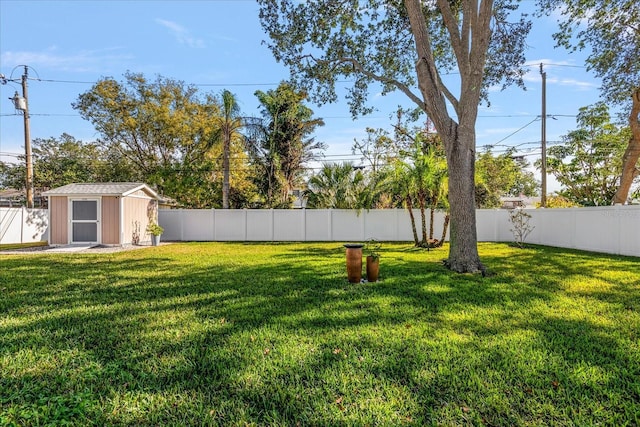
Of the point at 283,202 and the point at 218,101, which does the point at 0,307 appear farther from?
the point at 218,101

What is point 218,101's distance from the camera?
1964 centimetres

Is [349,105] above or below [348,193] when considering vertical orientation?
above

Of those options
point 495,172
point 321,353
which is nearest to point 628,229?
Answer: point 321,353

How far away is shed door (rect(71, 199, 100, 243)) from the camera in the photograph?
38.7 ft

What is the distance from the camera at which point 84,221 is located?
38.9 feet

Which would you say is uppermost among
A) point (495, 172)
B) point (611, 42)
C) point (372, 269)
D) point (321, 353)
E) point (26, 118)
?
point (611, 42)

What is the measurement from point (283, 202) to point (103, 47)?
32.2 ft

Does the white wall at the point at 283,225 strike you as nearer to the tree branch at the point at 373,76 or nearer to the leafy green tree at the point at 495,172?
the leafy green tree at the point at 495,172

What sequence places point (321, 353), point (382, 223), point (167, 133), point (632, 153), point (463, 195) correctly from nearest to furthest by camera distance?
point (321, 353)
point (463, 195)
point (632, 153)
point (382, 223)
point (167, 133)

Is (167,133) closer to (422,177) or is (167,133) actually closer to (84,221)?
(84,221)

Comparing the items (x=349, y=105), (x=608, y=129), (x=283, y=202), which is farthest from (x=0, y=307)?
(x=608, y=129)

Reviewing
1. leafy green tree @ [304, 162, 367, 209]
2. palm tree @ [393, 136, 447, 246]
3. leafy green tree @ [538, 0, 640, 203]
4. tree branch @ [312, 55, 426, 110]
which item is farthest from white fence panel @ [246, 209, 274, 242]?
leafy green tree @ [538, 0, 640, 203]

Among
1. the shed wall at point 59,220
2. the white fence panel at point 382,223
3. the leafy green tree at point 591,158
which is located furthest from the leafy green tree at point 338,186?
the leafy green tree at point 591,158

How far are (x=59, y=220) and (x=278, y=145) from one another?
9.40m
